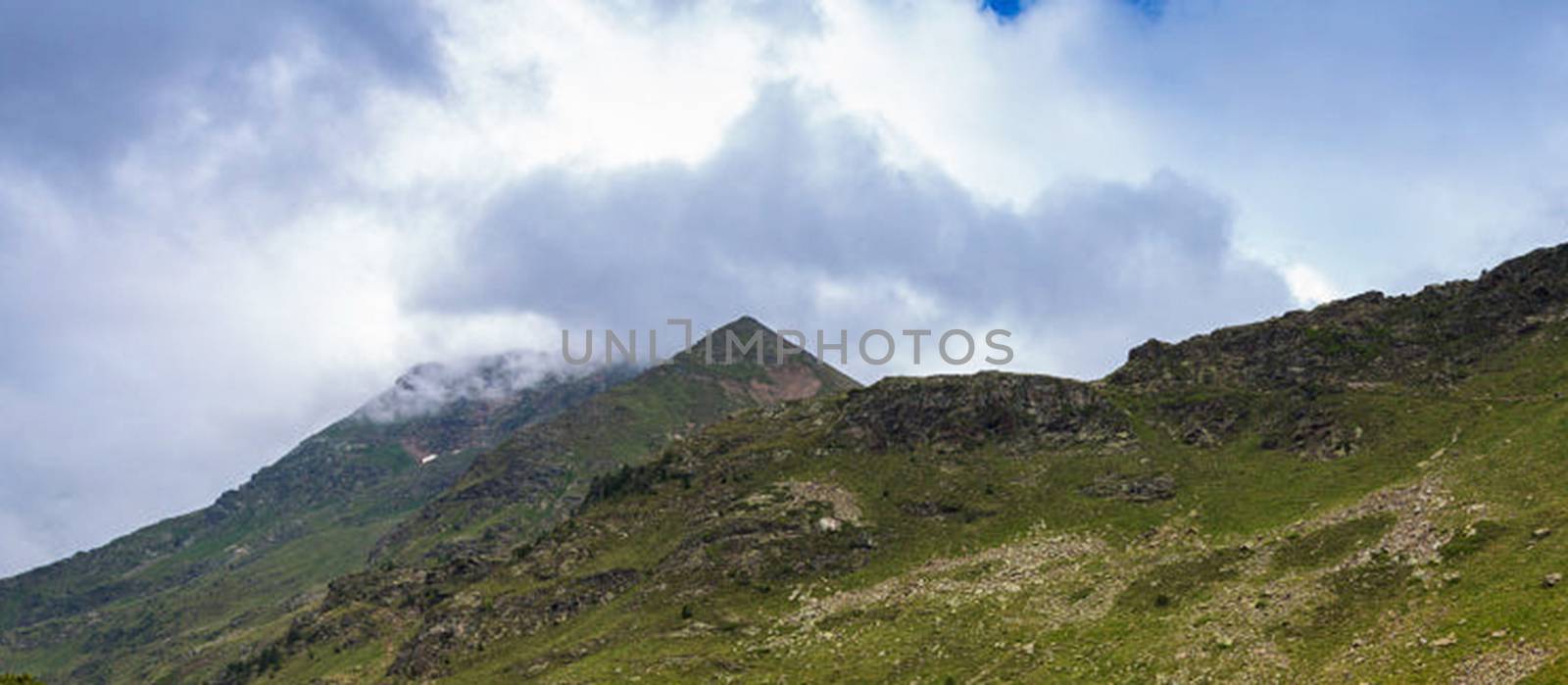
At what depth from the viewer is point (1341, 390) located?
152 meters

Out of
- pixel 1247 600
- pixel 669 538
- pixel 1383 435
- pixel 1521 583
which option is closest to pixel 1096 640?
pixel 1247 600

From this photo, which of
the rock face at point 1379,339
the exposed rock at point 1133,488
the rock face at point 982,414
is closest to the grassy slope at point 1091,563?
the exposed rock at point 1133,488

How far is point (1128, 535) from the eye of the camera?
5074 inches

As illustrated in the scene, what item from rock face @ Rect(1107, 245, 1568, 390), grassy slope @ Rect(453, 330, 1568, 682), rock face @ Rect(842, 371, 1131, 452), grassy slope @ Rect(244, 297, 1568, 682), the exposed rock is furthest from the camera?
rock face @ Rect(842, 371, 1131, 452)

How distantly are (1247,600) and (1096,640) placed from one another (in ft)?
49.2

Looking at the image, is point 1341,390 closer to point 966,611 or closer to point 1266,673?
point 966,611

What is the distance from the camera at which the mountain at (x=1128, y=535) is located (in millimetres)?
83625

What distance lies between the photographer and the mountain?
83.6 metres

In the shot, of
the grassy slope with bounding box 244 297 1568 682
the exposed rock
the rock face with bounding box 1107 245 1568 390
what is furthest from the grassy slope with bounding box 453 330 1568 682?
the rock face with bounding box 1107 245 1568 390

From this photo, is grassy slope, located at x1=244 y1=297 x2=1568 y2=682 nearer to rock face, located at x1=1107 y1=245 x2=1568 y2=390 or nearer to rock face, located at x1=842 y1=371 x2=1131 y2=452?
rock face, located at x1=842 y1=371 x2=1131 y2=452

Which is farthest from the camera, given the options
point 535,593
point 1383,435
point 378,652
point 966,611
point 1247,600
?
point 378,652

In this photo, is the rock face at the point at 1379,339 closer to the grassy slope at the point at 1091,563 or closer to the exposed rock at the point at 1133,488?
the grassy slope at the point at 1091,563

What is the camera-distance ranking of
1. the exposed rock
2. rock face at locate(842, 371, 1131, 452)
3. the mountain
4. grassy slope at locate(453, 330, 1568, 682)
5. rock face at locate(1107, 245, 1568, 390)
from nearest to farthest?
grassy slope at locate(453, 330, 1568, 682) → the mountain → the exposed rock → rock face at locate(1107, 245, 1568, 390) → rock face at locate(842, 371, 1131, 452)

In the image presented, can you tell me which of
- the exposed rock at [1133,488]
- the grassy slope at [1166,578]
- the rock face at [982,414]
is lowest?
the grassy slope at [1166,578]
